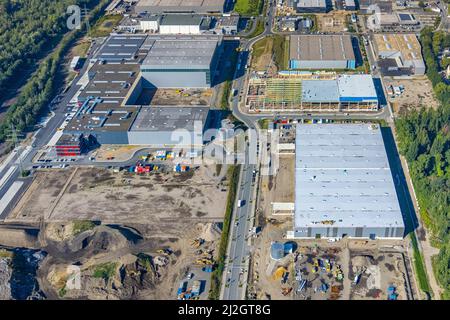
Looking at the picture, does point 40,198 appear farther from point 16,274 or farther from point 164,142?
point 164,142

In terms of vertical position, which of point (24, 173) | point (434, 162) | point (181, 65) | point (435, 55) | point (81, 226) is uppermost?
point (181, 65)

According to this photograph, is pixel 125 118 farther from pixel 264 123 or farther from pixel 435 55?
pixel 435 55

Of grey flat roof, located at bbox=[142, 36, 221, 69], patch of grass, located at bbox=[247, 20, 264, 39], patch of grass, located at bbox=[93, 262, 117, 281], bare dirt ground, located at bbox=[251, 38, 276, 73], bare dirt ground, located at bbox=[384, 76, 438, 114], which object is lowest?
patch of grass, located at bbox=[93, 262, 117, 281]

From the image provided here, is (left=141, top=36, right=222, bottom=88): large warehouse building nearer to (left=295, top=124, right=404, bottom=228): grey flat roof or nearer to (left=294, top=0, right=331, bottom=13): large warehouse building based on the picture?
(left=295, top=124, right=404, bottom=228): grey flat roof

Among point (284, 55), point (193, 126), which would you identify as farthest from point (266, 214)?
point (284, 55)

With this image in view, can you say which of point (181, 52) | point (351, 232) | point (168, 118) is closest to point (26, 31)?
point (181, 52)

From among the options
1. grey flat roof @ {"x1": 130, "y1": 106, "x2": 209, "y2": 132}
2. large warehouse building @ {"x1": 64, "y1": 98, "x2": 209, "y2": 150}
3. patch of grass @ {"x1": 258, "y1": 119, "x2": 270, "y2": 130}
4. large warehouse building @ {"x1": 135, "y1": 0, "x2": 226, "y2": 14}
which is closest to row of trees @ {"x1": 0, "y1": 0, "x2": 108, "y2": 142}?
large warehouse building @ {"x1": 64, "y1": 98, "x2": 209, "y2": 150}

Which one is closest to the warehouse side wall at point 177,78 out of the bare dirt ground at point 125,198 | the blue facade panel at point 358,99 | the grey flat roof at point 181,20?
the grey flat roof at point 181,20

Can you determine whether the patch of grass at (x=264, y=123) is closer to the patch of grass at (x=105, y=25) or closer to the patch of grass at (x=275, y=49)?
the patch of grass at (x=275, y=49)
